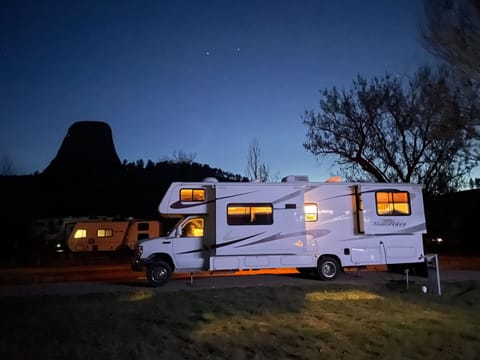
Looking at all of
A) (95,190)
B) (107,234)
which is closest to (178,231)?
(107,234)

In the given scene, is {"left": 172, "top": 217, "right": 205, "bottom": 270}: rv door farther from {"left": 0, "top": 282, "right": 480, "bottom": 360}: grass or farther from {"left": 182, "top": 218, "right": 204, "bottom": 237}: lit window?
{"left": 0, "top": 282, "right": 480, "bottom": 360}: grass

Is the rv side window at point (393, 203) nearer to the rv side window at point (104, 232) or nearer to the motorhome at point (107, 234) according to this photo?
the motorhome at point (107, 234)

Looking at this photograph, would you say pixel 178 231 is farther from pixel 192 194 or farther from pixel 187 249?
pixel 192 194

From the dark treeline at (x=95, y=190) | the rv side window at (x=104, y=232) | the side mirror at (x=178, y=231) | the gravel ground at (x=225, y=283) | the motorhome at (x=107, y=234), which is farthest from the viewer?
the dark treeline at (x=95, y=190)

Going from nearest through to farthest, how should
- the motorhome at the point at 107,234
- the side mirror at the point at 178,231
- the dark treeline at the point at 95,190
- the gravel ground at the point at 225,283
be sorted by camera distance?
the gravel ground at the point at 225,283 < the side mirror at the point at 178,231 < the motorhome at the point at 107,234 < the dark treeline at the point at 95,190

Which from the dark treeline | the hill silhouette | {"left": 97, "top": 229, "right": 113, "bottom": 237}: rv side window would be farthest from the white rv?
the dark treeline

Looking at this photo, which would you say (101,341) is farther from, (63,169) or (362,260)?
(63,169)

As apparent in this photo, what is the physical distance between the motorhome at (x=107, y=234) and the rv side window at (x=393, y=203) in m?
16.9

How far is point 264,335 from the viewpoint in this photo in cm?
700

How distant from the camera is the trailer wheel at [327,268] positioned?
1406 centimetres

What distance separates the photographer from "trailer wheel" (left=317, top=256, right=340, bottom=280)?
14065 mm

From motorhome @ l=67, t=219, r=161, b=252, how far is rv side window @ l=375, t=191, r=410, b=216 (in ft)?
55.5

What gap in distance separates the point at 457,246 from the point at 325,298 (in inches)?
926

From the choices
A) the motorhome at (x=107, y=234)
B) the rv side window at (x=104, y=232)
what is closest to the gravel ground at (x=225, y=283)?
the motorhome at (x=107, y=234)
